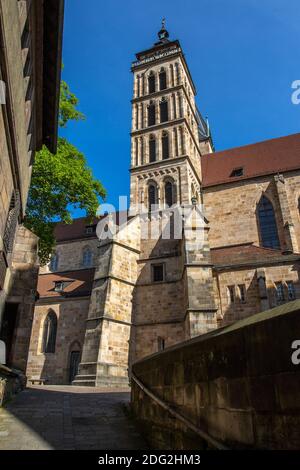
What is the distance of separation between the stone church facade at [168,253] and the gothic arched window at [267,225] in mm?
82

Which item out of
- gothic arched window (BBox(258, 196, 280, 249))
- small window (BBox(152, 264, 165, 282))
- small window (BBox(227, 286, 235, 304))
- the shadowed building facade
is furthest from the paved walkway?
gothic arched window (BBox(258, 196, 280, 249))

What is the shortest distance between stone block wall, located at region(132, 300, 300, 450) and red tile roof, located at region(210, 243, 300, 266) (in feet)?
47.3

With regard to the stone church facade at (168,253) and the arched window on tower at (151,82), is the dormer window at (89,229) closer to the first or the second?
the stone church facade at (168,253)

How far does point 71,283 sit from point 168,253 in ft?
27.4

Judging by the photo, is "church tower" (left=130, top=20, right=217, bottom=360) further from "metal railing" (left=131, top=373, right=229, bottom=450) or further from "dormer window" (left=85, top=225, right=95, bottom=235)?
"metal railing" (left=131, top=373, right=229, bottom=450)

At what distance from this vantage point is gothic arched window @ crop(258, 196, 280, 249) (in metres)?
23.0

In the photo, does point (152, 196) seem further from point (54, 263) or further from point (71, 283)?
point (54, 263)

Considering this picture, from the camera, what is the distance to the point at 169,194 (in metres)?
24.7

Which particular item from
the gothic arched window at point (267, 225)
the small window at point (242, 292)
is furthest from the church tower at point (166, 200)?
the gothic arched window at point (267, 225)

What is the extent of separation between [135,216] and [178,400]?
18712 millimetres

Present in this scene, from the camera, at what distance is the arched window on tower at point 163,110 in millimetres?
29312

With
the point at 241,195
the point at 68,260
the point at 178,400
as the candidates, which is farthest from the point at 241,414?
the point at 68,260

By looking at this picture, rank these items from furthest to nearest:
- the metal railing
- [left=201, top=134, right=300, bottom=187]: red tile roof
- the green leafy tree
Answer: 1. [left=201, top=134, right=300, bottom=187]: red tile roof
2. the green leafy tree
3. the metal railing

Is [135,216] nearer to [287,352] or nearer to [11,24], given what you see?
[11,24]
